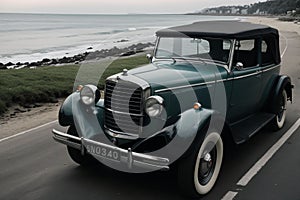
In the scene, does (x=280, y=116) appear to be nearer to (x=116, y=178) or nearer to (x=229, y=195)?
(x=229, y=195)

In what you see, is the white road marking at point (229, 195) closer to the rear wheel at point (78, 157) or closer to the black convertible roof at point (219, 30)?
the rear wheel at point (78, 157)

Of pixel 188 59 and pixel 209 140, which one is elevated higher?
pixel 188 59

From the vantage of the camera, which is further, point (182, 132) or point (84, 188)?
point (84, 188)

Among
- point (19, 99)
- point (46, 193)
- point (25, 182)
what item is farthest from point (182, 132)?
point (19, 99)

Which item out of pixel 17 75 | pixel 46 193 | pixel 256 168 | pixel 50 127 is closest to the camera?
pixel 46 193

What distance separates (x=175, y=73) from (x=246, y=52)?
63.0 inches

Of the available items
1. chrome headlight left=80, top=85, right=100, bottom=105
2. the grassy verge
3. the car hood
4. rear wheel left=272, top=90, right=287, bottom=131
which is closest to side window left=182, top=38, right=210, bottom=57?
the car hood

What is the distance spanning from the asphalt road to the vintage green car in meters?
0.30

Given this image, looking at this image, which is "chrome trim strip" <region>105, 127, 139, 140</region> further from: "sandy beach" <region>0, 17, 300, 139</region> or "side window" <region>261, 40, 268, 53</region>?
"side window" <region>261, 40, 268, 53</region>

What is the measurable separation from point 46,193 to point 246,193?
7.89 feet

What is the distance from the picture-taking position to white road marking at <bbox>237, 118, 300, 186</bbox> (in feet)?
16.1

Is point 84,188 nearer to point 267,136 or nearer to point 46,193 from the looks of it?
point 46,193

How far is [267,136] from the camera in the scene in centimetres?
670

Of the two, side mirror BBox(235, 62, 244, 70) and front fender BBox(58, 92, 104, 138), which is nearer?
front fender BBox(58, 92, 104, 138)
